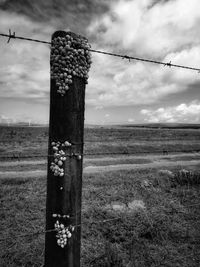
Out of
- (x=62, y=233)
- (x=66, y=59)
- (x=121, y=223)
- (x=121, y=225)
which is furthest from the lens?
(x=121, y=223)

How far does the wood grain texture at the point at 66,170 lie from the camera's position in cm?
229

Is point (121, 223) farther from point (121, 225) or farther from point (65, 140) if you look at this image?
point (65, 140)

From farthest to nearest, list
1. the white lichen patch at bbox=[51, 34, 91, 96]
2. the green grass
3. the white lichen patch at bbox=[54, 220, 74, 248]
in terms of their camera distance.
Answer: the green grass
the white lichen patch at bbox=[54, 220, 74, 248]
the white lichen patch at bbox=[51, 34, 91, 96]

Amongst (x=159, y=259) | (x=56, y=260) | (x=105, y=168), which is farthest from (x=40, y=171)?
(x=56, y=260)

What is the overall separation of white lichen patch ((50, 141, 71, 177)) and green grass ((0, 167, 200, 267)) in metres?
0.95

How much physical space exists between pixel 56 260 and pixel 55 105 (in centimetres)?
170

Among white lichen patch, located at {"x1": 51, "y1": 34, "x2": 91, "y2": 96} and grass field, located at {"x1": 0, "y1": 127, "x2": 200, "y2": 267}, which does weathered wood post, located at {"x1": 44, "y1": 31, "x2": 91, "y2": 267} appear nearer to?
white lichen patch, located at {"x1": 51, "y1": 34, "x2": 91, "y2": 96}

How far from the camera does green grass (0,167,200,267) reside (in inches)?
159

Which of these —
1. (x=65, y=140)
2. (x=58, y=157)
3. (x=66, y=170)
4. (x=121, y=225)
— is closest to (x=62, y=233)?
(x=66, y=170)

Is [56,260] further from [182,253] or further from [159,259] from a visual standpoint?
[182,253]

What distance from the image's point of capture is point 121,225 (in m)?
5.46

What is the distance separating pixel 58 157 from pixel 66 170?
0.16 metres

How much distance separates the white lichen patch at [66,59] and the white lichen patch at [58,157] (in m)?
0.52

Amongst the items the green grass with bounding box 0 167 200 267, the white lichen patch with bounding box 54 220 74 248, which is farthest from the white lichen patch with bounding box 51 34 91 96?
the green grass with bounding box 0 167 200 267
